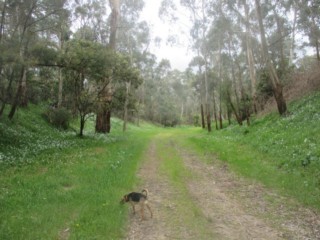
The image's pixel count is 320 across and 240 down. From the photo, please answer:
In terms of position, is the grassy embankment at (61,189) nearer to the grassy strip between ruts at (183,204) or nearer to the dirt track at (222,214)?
the dirt track at (222,214)

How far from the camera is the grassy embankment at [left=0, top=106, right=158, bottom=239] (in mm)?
7430

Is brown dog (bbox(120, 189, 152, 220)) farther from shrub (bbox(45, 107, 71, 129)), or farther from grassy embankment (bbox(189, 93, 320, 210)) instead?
shrub (bbox(45, 107, 71, 129))

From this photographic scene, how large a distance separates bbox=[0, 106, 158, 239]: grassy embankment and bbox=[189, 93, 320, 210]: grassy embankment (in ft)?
15.3

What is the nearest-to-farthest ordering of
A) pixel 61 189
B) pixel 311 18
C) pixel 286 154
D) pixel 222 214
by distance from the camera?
pixel 222 214 < pixel 61 189 < pixel 286 154 < pixel 311 18

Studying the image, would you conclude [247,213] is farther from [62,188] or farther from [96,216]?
[62,188]

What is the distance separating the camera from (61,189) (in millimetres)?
10406

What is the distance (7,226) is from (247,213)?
5.76 m

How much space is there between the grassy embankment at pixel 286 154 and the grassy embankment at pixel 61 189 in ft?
15.3

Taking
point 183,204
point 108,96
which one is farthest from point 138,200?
point 108,96

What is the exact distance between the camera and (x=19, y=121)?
24688 millimetres

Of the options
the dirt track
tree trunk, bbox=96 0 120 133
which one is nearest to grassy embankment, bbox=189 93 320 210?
the dirt track

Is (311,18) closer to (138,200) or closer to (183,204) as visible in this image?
(183,204)

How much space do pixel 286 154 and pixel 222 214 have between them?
21.8 ft

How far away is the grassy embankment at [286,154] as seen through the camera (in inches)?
423
